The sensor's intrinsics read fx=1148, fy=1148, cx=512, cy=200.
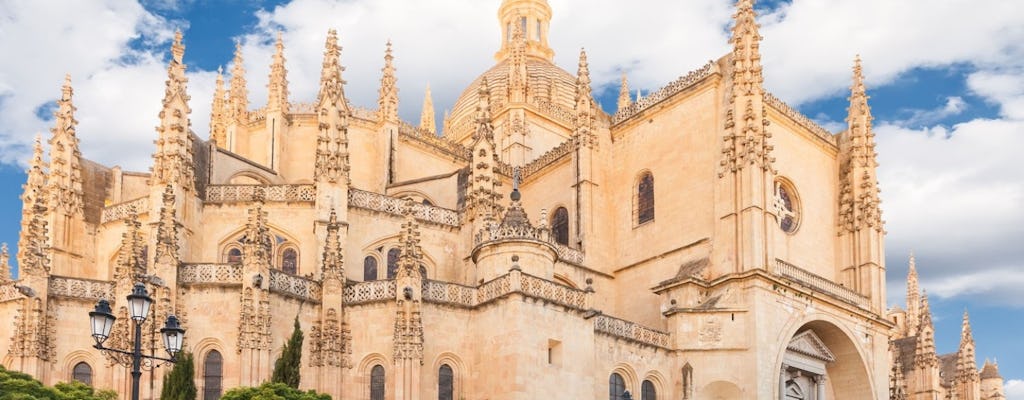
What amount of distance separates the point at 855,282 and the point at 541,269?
576 inches

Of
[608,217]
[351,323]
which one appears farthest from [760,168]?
[351,323]

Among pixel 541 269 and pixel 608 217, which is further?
pixel 608 217

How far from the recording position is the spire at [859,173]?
4275 cm

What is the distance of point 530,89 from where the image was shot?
5572cm

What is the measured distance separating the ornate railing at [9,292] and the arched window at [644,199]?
20742mm

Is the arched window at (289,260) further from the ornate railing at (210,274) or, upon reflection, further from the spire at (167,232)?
the ornate railing at (210,274)

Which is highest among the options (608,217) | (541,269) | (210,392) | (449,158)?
(449,158)

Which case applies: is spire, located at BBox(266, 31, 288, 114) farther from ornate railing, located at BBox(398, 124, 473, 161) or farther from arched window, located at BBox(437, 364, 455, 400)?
arched window, located at BBox(437, 364, 455, 400)

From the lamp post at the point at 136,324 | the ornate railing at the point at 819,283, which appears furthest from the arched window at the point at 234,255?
the lamp post at the point at 136,324

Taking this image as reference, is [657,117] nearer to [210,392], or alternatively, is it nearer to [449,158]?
[449,158]

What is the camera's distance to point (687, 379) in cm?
3612

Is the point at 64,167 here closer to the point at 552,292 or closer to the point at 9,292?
the point at 9,292

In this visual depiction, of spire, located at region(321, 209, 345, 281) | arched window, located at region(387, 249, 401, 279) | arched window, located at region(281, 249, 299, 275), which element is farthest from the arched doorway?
arched window, located at region(281, 249, 299, 275)

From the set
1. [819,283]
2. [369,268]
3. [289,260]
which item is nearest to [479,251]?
[369,268]
